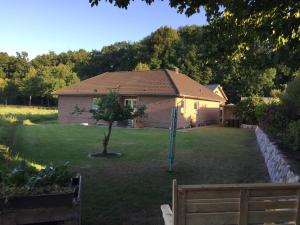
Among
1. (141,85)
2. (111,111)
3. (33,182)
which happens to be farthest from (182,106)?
(33,182)

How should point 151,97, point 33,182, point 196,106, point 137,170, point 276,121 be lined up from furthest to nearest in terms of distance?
1. point 196,106
2. point 151,97
3. point 276,121
4. point 137,170
5. point 33,182

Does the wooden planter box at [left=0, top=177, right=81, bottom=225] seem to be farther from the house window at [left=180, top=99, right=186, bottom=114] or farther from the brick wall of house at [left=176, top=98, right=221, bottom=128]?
the house window at [left=180, top=99, right=186, bottom=114]

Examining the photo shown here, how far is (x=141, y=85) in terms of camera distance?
95.1ft

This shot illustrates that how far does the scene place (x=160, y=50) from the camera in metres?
55.5

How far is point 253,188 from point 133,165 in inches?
294

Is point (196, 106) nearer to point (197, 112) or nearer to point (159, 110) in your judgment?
point (197, 112)

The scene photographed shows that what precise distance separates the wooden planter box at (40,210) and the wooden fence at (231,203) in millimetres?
1936

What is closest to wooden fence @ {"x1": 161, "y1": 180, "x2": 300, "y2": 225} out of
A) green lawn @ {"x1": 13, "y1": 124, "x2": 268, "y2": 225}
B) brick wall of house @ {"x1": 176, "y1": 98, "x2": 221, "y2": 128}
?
green lawn @ {"x1": 13, "y1": 124, "x2": 268, "y2": 225}

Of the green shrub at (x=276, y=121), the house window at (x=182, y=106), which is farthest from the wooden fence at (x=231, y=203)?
the house window at (x=182, y=106)

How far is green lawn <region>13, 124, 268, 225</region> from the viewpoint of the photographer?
6508 millimetres

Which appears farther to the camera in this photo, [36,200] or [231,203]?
[36,200]

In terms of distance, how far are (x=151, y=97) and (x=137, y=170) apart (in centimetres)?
1786

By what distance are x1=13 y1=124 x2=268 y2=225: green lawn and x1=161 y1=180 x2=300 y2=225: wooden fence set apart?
2.70 m

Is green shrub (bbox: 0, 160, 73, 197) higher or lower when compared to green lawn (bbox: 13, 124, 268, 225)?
higher
